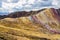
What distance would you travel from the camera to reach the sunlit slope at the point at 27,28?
6207 millimetres

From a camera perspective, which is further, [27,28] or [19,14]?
[19,14]

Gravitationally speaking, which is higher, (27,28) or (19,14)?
(19,14)

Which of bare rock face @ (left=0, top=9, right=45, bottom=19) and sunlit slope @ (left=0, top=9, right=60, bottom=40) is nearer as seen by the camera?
sunlit slope @ (left=0, top=9, right=60, bottom=40)

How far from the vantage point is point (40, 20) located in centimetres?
653

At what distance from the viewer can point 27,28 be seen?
250 inches

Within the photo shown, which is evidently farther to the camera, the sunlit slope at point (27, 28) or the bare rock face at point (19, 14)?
the bare rock face at point (19, 14)

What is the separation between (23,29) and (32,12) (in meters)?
0.70

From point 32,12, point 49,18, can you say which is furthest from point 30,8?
point 49,18

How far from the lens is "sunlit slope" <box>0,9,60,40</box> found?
20.4 ft

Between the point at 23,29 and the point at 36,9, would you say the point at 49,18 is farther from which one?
the point at 23,29

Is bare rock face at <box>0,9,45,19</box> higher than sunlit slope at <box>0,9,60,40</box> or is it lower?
higher

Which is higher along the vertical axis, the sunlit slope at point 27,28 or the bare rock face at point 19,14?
the bare rock face at point 19,14

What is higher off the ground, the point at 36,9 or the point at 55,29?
the point at 36,9

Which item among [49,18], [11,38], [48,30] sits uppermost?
[49,18]
